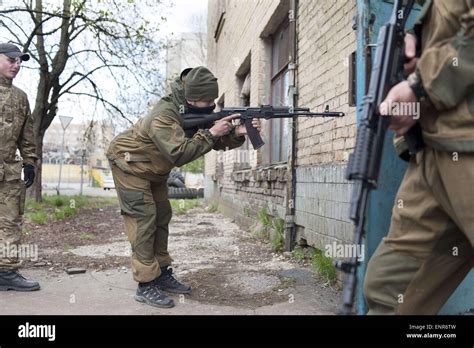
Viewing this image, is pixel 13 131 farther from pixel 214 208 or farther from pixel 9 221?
pixel 214 208

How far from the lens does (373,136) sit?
5.60 ft

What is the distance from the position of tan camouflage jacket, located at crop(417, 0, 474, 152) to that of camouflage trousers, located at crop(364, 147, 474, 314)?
75 mm

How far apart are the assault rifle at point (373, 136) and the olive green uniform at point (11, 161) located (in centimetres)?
325

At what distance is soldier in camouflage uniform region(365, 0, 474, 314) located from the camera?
160cm

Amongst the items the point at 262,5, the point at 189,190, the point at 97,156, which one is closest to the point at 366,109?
the point at 262,5

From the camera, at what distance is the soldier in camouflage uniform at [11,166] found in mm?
3820

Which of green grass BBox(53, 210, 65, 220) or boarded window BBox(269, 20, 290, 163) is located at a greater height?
boarded window BBox(269, 20, 290, 163)

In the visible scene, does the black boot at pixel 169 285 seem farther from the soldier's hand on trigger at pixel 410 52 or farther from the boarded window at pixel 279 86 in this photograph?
the boarded window at pixel 279 86

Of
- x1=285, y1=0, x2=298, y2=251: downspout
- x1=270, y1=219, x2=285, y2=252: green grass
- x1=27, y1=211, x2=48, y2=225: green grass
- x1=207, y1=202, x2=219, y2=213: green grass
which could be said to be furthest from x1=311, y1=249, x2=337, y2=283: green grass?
x1=207, y1=202, x2=219, y2=213: green grass

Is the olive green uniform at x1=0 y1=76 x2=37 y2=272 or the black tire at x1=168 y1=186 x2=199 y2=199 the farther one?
the black tire at x1=168 y1=186 x2=199 y2=199

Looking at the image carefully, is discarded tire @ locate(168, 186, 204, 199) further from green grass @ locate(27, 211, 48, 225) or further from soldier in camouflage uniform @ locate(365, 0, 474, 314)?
soldier in camouflage uniform @ locate(365, 0, 474, 314)

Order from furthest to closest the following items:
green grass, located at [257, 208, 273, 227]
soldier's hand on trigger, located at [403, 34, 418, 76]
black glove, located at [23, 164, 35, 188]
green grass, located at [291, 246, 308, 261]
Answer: green grass, located at [257, 208, 273, 227] → green grass, located at [291, 246, 308, 261] → black glove, located at [23, 164, 35, 188] → soldier's hand on trigger, located at [403, 34, 418, 76]

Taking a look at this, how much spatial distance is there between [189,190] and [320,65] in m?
15.3

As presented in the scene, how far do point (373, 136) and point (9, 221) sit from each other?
11.0 ft
